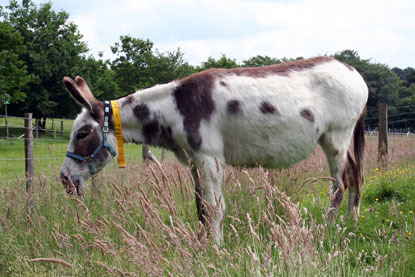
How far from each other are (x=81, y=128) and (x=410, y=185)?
5044 mm

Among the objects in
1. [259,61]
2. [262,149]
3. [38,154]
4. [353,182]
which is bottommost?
[38,154]

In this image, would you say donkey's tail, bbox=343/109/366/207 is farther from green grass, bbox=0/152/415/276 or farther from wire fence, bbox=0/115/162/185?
wire fence, bbox=0/115/162/185

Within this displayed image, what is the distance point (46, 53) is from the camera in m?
37.9

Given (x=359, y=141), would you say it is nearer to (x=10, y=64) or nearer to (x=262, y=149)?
(x=262, y=149)

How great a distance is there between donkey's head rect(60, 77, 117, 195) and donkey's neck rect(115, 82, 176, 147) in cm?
21

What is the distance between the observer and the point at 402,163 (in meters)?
8.88

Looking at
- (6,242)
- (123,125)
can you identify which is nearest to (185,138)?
(123,125)

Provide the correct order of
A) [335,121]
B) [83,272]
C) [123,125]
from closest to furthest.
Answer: [83,272] < [123,125] < [335,121]

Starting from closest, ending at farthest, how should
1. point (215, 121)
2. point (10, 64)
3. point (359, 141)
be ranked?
point (215, 121), point (359, 141), point (10, 64)

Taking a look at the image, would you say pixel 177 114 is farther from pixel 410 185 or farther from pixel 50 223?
pixel 410 185

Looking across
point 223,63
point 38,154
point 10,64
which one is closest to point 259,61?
point 223,63

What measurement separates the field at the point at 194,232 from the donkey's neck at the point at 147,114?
477 millimetres

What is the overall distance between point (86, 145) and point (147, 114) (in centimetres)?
79

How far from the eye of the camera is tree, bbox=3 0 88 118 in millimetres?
36469
